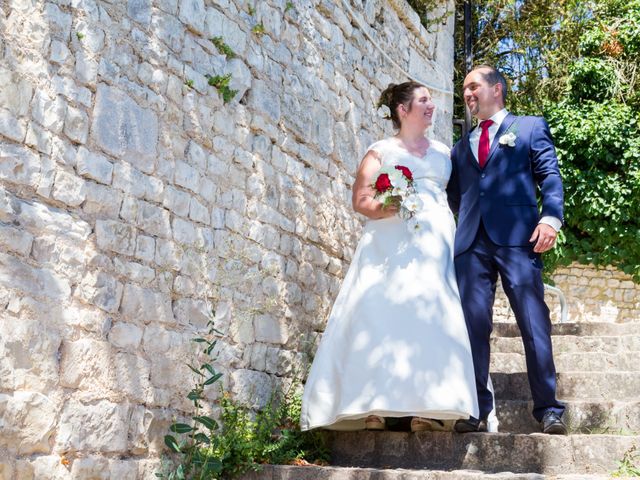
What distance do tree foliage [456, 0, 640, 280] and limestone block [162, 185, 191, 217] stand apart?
954cm

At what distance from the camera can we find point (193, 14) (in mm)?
4020

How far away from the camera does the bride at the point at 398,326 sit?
156 inches

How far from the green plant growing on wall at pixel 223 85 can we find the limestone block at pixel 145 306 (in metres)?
1.16

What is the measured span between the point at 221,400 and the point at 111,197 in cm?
119

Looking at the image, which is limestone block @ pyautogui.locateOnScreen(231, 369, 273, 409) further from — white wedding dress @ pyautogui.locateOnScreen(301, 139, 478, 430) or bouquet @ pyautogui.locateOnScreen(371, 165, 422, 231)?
bouquet @ pyautogui.locateOnScreen(371, 165, 422, 231)

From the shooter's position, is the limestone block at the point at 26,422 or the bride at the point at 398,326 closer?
the limestone block at the point at 26,422

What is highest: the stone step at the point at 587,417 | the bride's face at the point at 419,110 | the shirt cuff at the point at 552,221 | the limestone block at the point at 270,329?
the bride's face at the point at 419,110

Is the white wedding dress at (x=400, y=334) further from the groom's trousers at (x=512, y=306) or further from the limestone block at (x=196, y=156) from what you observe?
the limestone block at (x=196, y=156)

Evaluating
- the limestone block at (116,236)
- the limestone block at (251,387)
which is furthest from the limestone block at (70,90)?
the limestone block at (251,387)

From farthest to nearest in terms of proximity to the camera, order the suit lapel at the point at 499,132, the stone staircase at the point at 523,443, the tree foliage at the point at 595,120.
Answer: the tree foliage at the point at 595,120
the suit lapel at the point at 499,132
the stone staircase at the point at 523,443

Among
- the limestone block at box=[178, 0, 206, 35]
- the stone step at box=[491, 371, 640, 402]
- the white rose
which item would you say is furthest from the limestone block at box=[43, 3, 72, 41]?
the stone step at box=[491, 371, 640, 402]

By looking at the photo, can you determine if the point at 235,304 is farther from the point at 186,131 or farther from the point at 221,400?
the point at 186,131

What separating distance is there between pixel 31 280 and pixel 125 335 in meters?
0.56

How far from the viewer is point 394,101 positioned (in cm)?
475
